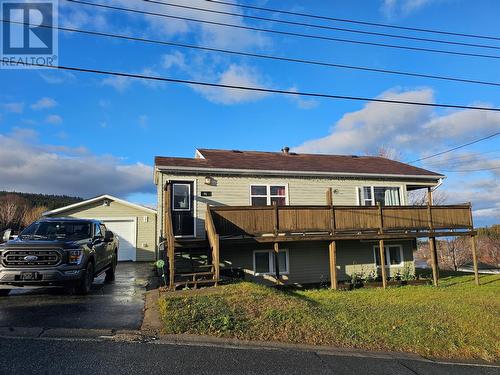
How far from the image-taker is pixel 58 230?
9.80 metres

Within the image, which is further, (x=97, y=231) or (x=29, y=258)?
(x=97, y=231)

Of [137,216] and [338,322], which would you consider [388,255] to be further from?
[137,216]

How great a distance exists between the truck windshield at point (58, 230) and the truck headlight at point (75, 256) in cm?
84

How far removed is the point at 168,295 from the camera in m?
8.73

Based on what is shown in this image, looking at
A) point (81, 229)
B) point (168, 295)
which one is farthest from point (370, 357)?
point (81, 229)

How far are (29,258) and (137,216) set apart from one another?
12859 millimetres

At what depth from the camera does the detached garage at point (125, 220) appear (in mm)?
20484

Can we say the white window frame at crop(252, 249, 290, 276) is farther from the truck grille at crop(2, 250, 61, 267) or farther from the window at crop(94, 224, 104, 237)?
the truck grille at crop(2, 250, 61, 267)

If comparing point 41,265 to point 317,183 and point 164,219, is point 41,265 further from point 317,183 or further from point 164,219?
point 317,183

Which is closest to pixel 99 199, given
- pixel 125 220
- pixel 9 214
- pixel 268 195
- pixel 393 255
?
pixel 125 220

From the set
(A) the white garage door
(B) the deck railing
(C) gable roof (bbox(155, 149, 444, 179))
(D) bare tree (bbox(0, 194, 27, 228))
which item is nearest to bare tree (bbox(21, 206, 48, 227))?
(D) bare tree (bbox(0, 194, 27, 228))

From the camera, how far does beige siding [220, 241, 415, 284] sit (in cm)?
1521

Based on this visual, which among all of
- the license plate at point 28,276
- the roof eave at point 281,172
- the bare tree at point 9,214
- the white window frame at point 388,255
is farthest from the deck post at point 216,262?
the bare tree at point 9,214

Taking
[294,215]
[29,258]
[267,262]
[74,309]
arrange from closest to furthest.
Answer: [74,309] < [29,258] < [294,215] < [267,262]
